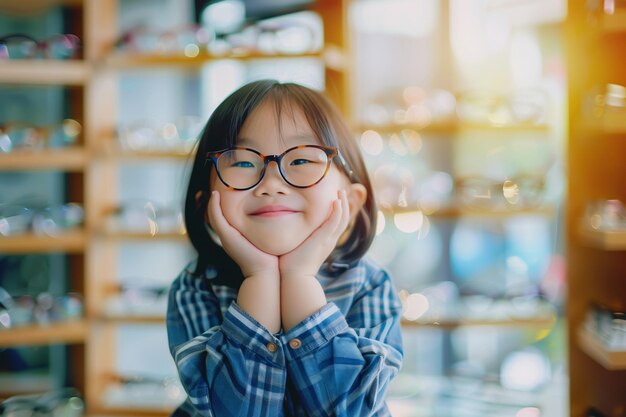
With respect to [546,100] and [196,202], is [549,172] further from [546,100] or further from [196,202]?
[196,202]

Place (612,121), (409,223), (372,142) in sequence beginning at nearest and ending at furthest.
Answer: (612,121), (372,142), (409,223)

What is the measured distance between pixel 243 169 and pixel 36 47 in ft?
6.91

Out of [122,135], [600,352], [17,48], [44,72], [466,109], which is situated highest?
[17,48]

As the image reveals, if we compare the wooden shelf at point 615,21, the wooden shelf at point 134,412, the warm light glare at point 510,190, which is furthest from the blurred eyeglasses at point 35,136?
the wooden shelf at point 615,21

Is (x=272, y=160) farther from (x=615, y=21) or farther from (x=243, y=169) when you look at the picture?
(x=615, y=21)

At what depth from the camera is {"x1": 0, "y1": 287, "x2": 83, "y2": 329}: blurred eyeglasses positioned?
8.80ft

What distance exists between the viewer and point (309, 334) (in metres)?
0.93

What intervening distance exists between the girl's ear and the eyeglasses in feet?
0.33

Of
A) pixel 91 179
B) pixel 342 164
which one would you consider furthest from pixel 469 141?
pixel 342 164

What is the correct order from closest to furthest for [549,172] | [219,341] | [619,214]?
[219,341], [619,214], [549,172]

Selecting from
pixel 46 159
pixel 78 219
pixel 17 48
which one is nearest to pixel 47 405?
pixel 78 219

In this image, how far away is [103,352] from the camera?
2.85 m

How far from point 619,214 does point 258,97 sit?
124 centimetres

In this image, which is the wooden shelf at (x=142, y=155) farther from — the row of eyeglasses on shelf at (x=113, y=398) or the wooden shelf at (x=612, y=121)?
the wooden shelf at (x=612, y=121)
